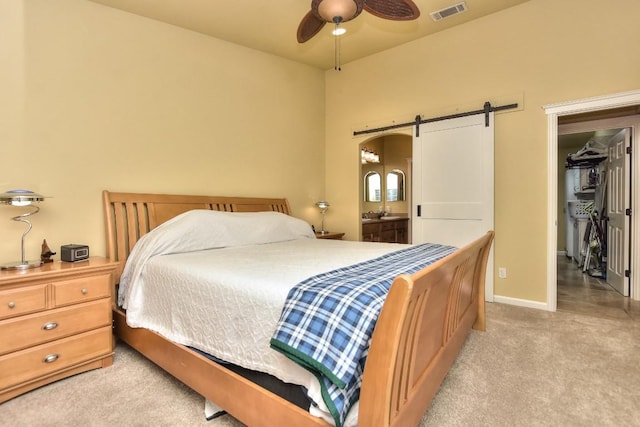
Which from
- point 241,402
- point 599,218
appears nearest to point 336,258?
point 241,402

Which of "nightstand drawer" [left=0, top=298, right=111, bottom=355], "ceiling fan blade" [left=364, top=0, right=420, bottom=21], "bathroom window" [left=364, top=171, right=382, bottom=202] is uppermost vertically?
"ceiling fan blade" [left=364, top=0, right=420, bottom=21]

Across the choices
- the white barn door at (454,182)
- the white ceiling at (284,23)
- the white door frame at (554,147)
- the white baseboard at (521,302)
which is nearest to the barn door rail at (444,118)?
the white barn door at (454,182)

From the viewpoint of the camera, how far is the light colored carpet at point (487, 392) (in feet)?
5.86

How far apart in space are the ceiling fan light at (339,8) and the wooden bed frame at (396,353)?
1761 mm

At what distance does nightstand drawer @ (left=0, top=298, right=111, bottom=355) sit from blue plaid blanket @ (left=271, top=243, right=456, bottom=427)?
166cm

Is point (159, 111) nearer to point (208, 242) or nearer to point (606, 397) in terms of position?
point (208, 242)

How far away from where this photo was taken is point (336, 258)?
7.70 feet

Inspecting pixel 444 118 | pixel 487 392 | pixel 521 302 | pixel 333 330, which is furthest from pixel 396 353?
pixel 444 118

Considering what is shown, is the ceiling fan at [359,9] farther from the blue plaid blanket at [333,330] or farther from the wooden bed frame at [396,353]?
the blue plaid blanket at [333,330]

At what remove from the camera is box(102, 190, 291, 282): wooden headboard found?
2.96 m

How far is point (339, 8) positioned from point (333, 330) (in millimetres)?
2122

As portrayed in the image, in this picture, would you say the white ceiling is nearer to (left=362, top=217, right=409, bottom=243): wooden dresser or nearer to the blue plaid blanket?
(left=362, top=217, right=409, bottom=243): wooden dresser

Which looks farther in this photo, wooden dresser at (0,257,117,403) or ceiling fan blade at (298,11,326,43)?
ceiling fan blade at (298,11,326,43)

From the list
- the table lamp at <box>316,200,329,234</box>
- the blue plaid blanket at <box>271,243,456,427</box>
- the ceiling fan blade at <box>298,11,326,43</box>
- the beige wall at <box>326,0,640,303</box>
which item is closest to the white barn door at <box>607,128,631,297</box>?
the beige wall at <box>326,0,640,303</box>
